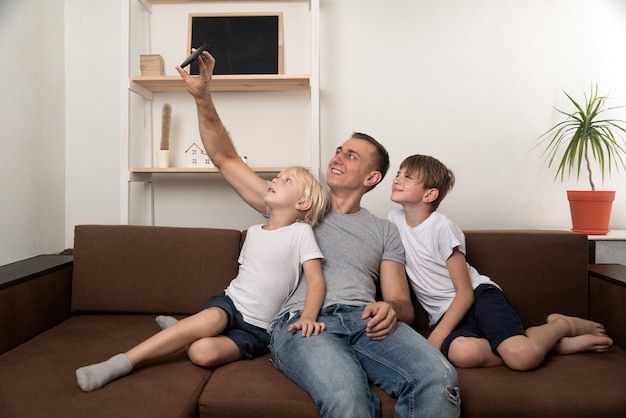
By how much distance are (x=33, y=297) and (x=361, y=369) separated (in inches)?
43.4

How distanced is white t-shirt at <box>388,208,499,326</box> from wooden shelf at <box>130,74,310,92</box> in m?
1.00

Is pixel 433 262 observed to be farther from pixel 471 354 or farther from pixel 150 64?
pixel 150 64

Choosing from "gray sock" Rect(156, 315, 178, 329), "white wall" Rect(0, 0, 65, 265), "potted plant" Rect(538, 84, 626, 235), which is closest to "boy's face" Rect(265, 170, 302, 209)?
"gray sock" Rect(156, 315, 178, 329)

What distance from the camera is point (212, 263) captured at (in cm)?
214

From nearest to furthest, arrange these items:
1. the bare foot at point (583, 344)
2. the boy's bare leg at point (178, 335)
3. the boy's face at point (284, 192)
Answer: the boy's bare leg at point (178, 335), the bare foot at point (583, 344), the boy's face at point (284, 192)

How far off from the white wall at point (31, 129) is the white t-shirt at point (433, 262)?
5.46 feet

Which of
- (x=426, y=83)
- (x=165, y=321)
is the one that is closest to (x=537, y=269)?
(x=426, y=83)

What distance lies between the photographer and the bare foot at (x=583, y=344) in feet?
6.01

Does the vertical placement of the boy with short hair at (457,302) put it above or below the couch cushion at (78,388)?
above

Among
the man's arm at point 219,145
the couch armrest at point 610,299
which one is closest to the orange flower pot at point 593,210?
the couch armrest at point 610,299

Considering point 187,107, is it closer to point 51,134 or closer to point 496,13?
point 51,134

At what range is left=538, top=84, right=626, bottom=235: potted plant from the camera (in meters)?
2.64

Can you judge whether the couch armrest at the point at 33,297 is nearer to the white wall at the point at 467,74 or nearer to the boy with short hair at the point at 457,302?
the boy with short hair at the point at 457,302

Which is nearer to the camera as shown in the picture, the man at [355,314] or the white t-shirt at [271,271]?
the man at [355,314]
